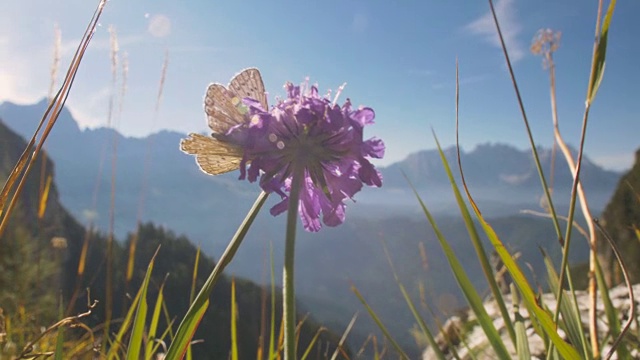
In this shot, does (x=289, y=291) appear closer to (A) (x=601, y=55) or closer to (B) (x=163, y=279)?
(A) (x=601, y=55)

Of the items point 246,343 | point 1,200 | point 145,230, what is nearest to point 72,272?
point 145,230

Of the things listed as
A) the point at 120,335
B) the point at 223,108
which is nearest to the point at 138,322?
the point at 223,108

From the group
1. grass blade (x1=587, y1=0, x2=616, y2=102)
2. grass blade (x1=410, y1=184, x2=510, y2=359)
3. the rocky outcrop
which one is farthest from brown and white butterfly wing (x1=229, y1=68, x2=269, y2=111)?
the rocky outcrop

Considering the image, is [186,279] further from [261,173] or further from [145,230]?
[261,173]

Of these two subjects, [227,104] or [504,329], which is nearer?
[227,104]

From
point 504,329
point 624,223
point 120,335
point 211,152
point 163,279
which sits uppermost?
point 211,152

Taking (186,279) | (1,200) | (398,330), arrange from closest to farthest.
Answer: (1,200) → (186,279) → (398,330)

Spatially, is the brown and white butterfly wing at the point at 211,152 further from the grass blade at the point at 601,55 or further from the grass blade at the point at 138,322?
the grass blade at the point at 601,55
